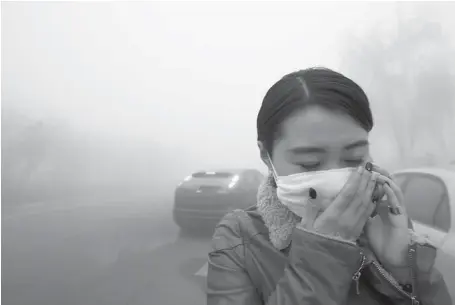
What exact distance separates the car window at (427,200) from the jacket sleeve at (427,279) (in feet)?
2.18

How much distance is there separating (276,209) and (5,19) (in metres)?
1.77

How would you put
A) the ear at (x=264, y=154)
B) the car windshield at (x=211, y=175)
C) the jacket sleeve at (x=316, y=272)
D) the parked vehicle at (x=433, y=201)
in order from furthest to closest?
the car windshield at (x=211, y=175)
the parked vehicle at (x=433, y=201)
the ear at (x=264, y=154)
the jacket sleeve at (x=316, y=272)

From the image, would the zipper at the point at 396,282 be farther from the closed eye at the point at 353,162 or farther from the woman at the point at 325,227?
the closed eye at the point at 353,162

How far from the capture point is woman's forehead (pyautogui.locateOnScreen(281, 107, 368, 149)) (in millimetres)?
710

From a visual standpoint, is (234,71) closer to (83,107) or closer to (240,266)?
(83,107)

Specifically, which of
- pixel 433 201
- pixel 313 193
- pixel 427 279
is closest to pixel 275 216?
pixel 313 193

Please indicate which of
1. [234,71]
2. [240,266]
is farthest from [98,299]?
[234,71]

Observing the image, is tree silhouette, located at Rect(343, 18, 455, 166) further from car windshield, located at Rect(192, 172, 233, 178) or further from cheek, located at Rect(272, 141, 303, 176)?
cheek, located at Rect(272, 141, 303, 176)

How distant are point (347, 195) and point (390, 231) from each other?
0.18 meters

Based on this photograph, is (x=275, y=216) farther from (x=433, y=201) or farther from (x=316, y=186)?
(x=433, y=201)

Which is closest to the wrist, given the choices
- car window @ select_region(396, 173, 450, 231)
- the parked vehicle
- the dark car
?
the parked vehicle

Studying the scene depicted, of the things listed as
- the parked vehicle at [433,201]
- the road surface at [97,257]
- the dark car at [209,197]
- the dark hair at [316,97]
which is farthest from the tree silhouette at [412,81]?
the road surface at [97,257]

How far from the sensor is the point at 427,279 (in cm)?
69

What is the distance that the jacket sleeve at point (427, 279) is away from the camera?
2.23ft
